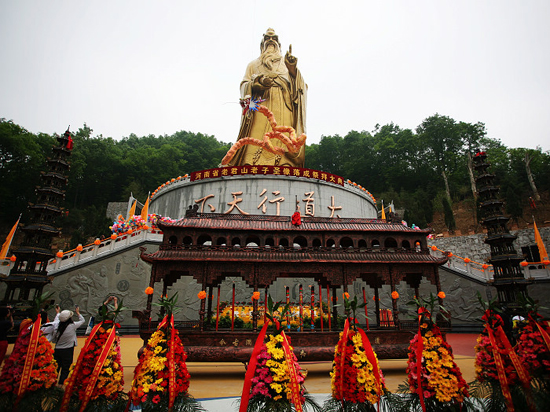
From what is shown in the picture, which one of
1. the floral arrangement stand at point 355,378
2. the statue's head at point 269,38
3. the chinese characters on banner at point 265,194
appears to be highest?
the statue's head at point 269,38

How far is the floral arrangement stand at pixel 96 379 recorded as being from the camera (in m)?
4.41

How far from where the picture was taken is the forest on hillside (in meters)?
31.1

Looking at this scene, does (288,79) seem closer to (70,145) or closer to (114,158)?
(70,145)

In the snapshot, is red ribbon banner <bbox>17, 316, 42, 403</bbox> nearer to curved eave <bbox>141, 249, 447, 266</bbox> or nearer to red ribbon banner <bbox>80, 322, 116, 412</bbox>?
red ribbon banner <bbox>80, 322, 116, 412</bbox>

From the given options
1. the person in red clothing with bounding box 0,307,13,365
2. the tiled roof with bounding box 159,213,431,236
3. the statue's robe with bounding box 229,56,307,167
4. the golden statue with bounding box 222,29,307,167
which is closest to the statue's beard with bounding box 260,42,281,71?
the golden statue with bounding box 222,29,307,167

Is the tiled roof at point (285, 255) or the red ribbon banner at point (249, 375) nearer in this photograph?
the red ribbon banner at point (249, 375)

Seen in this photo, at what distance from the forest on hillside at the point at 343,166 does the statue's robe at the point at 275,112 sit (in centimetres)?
1395

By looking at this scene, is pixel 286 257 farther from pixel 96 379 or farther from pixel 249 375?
pixel 96 379

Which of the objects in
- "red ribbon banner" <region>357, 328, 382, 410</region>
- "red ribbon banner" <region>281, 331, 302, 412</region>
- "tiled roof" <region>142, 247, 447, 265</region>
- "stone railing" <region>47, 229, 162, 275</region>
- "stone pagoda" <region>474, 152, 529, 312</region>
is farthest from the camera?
"stone railing" <region>47, 229, 162, 275</region>

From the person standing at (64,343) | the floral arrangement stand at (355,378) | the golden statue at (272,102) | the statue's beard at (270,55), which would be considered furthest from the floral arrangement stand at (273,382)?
the statue's beard at (270,55)

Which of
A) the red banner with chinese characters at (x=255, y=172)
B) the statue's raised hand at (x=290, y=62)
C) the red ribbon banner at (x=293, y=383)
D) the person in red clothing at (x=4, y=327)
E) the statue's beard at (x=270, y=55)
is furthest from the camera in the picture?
the statue's beard at (x=270, y=55)

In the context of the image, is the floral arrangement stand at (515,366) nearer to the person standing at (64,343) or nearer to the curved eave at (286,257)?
the curved eave at (286,257)

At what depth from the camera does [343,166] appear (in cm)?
4909

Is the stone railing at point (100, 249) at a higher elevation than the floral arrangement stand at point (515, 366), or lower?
higher
